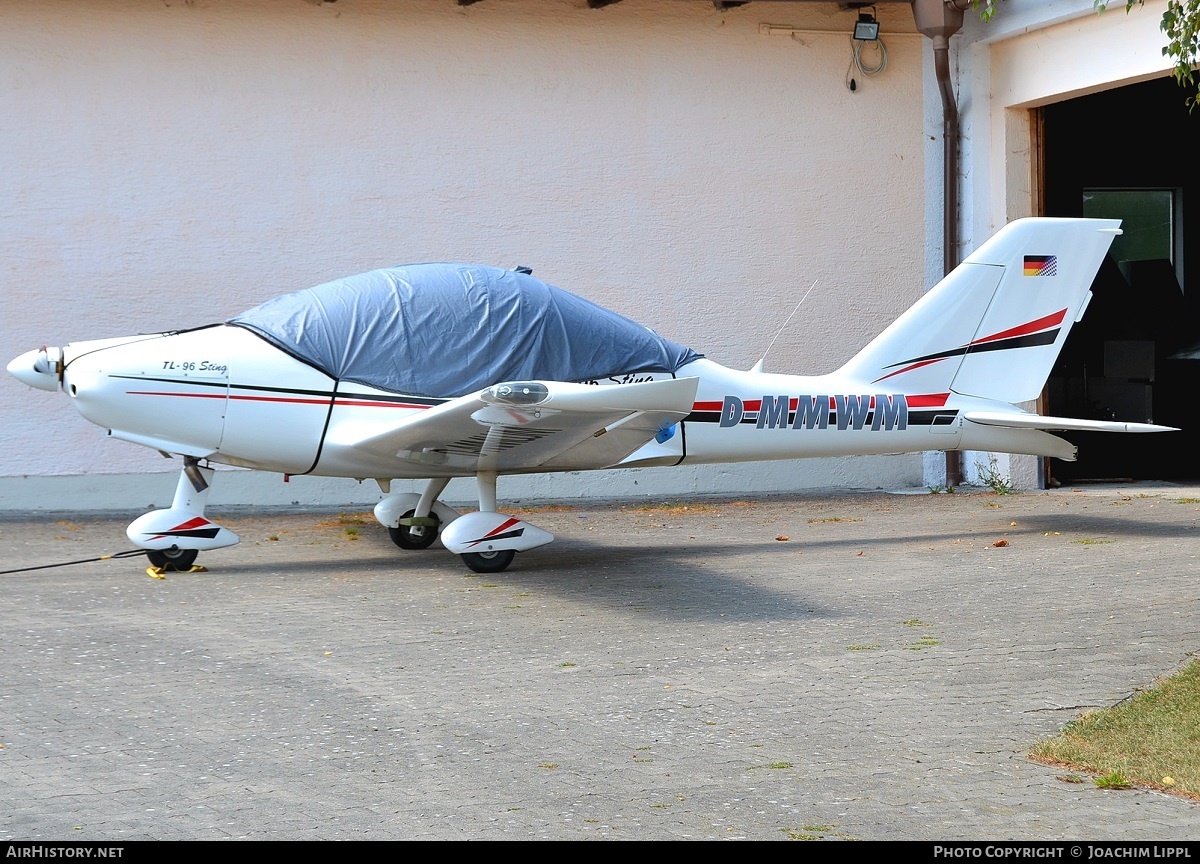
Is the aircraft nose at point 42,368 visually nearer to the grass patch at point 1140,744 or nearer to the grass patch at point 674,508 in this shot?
the grass patch at point 674,508

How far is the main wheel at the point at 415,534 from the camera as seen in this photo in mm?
9438

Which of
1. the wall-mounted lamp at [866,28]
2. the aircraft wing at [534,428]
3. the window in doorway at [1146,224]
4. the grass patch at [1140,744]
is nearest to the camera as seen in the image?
the grass patch at [1140,744]

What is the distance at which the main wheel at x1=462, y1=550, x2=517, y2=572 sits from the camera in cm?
844

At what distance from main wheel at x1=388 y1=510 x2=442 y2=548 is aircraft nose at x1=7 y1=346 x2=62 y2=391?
2.54 m

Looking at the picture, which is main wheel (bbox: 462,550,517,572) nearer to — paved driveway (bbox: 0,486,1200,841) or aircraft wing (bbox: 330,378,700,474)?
paved driveway (bbox: 0,486,1200,841)

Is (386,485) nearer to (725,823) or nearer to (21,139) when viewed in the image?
(21,139)

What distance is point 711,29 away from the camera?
42.1 ft

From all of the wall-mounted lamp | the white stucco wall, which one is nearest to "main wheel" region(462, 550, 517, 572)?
the white stucco wall

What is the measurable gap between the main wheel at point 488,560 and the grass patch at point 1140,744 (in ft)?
13.7

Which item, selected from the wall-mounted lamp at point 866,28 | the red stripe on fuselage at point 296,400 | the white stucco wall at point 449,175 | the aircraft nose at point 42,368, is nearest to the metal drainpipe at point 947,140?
the white stucco wall at point 449,175

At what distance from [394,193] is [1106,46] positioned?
6504 millimetres

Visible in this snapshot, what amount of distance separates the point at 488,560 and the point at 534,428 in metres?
1.15

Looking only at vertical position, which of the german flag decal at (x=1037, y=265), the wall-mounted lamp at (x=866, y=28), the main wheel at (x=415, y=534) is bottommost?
the main wheel at (x=415, y=534)

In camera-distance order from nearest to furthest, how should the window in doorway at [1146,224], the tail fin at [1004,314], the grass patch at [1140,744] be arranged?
the grass patch at [1140,744]
the tail fin at [1004,314]
the window in doorway at [1146,224]
